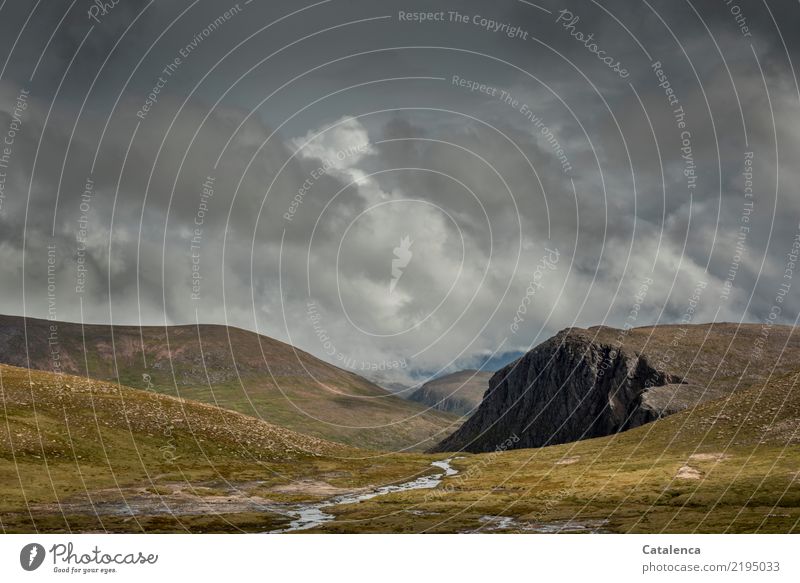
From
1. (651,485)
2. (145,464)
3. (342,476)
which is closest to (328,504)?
(342,476)

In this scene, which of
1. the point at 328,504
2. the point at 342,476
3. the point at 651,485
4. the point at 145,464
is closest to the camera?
the point at 328,504

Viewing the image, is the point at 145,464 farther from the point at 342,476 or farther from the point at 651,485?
the point at 651,485

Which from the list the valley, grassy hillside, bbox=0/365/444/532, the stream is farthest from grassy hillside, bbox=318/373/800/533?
grassy hillside, bbox=0/365/444/532

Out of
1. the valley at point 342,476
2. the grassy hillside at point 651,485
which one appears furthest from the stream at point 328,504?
the grassy hillside at point 651,485

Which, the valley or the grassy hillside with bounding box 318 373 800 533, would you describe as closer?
the grassy hillside with bounding box 318 373 800 533

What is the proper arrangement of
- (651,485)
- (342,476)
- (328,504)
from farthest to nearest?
(342,476) < (651,485) < (328,504)

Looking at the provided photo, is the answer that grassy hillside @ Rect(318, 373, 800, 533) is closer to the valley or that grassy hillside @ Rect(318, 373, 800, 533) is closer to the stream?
the valley

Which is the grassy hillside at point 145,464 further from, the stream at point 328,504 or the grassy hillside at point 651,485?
the grassy hillside at point 651,485

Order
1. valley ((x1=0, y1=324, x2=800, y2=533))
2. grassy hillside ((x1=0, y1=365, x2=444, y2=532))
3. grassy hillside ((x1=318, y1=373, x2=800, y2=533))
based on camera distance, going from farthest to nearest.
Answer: grassy hillside ((x1=0, y1=365, x2=444, y2=532)) → valley ((x1=0, y1=324, x2=800, y2=533)) → grassy hillside ((x1=318, y1=373, x2=800, y2=533))
